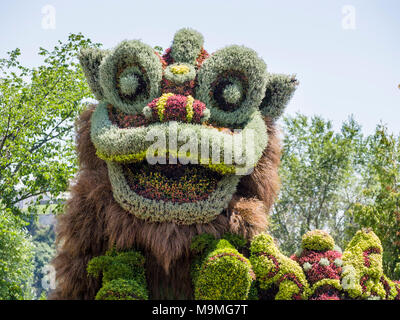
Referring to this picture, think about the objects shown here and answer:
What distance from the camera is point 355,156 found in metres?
13.2

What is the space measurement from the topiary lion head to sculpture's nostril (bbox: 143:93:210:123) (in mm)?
12

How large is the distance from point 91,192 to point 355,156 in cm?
948

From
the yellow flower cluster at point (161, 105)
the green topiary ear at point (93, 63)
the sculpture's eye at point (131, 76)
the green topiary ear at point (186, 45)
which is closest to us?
the yellow flower cluster at point (161, 105)

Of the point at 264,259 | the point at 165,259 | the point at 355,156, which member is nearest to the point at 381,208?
the point at 355,156

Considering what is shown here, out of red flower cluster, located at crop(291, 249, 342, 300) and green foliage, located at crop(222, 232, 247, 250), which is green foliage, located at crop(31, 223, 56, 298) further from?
red flower cluster, located at crop(291, 249, 342, 300)

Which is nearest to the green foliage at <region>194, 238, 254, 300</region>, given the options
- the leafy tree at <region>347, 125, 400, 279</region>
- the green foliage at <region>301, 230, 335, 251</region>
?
the green foliage at <region>301, 230, 335, 251</region>

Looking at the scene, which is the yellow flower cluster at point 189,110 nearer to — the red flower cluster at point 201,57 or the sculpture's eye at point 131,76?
the sculpture's eye at point 131,76

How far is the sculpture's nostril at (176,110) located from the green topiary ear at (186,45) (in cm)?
80

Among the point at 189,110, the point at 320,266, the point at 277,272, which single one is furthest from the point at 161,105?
the point at 320,266

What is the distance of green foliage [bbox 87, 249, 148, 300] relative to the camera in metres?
4.92

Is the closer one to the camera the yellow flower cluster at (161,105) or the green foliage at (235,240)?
the yellow flower cluster at (161,105)

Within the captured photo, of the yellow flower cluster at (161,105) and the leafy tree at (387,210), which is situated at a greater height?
the yellow flower cluster at (161,105)

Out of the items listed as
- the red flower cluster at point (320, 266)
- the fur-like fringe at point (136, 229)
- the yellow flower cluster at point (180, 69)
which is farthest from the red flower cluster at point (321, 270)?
the yellow flower cluster at point (180, 69)

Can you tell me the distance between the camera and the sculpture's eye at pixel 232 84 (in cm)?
582
